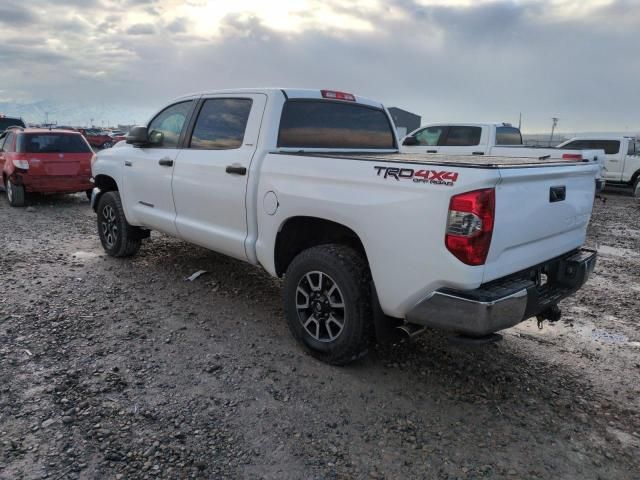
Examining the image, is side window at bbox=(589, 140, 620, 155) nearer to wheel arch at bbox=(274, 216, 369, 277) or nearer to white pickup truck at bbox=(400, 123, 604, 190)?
white pickup truck at bbox=(400, 123, 604, 190)

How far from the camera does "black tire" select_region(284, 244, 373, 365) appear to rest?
320 centimetres

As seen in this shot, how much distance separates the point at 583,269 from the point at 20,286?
5.13 metres

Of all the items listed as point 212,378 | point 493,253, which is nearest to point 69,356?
point 212,378

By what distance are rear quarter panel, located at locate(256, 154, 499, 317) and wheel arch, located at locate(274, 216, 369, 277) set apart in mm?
148

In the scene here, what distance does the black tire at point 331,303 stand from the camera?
320 cm

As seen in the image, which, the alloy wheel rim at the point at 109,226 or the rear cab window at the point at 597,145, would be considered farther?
the rear cab window at the point at 597,145

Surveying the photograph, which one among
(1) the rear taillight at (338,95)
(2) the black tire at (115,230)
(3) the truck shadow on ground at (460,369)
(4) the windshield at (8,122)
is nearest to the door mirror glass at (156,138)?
(2) the black tire at (115,230)

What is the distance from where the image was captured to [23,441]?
262cm

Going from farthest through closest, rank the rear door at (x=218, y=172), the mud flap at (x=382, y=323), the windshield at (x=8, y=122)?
the windshield at (x=8, y=122) → the rear door at (x=218, y=172) → the mud flap at (x=382, y=323)

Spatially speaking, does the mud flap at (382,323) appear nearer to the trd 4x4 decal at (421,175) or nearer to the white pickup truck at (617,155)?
the trd 4x4 decal at (421,175)

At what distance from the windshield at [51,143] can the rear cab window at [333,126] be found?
765cm

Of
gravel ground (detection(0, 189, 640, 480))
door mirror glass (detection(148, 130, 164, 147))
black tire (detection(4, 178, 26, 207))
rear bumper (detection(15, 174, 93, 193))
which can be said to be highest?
door mirror glass (detection(148, 130, 164, 147))

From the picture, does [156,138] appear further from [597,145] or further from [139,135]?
[597,145]

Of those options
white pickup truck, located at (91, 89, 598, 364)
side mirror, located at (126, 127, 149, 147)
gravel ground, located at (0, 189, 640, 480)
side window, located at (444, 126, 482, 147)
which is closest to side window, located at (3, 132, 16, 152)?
gravel ground, located at (0, 189, 640, 480)
